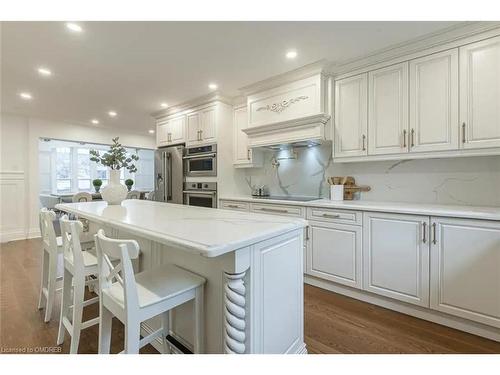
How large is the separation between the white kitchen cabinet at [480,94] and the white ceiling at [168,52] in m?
0.41

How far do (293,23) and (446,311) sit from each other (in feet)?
8.30

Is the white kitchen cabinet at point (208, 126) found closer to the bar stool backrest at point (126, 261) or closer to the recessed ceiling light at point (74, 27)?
the recessed ceiling light at point (74, 27)

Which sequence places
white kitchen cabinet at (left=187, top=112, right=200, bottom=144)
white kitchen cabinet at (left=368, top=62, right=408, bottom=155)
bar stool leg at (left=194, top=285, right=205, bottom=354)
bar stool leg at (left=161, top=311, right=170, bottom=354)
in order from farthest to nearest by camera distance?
white kitchen cabinet at (left=187, top=112, right=200, bottom=144)
white kitchen cabinet at (left=368, top=62, right=408, bottom=155)
bar stool leg at (left=161, top=311, right=170, bottom=354)
bar stool leg at (left=194, top=285, right=205, bottom=354)

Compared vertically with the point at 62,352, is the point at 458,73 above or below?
above

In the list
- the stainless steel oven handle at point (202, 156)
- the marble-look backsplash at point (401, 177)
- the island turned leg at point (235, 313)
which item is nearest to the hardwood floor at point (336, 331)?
the island turned leg at point (235, 313)

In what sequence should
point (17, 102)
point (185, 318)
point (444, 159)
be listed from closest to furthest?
point (185, 318)
point (444, 159)
point (17, 102)

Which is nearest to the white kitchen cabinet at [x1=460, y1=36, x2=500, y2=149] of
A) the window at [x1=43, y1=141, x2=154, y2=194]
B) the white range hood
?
the white range hood

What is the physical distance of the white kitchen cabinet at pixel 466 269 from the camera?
5.76 feet

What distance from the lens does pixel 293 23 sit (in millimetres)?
1997

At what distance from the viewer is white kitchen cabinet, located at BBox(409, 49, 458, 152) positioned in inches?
83.7

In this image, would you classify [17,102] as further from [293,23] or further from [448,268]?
[448,268]

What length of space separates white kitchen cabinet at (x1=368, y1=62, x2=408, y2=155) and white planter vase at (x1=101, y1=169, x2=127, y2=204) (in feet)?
8.16

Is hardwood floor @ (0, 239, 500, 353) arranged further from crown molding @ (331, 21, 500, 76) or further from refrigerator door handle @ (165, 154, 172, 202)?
crown molding @ (331, 21, 500, 76)
